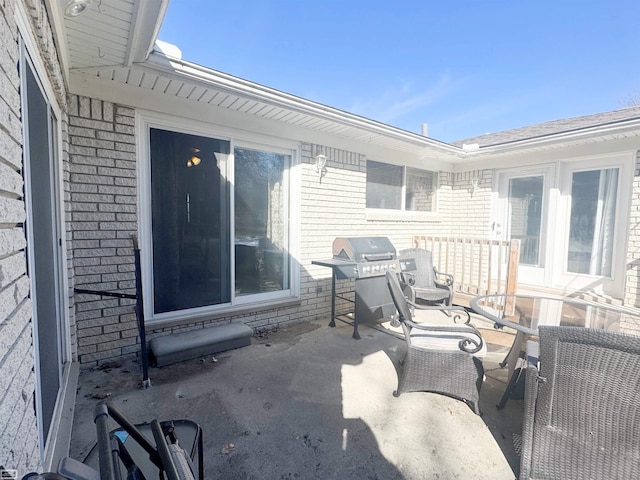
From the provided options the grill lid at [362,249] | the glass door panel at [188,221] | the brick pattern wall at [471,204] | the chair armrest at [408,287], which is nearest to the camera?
the glass door panel at [188,221]

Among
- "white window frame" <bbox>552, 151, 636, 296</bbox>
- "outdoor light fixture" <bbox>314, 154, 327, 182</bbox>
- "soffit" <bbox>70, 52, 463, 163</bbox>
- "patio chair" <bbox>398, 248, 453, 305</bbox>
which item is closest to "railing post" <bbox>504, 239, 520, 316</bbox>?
"patio chair" <bbox>398, 248, 453, 305</bbox>

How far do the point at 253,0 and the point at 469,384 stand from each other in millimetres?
5861

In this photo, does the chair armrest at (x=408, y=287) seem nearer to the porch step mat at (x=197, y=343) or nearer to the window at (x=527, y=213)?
the porch step mat at (x=197, y=343)

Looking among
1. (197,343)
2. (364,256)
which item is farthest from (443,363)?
(197,343)

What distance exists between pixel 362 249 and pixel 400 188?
2.01 meters

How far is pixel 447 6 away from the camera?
531 cm

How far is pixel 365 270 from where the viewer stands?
389cm

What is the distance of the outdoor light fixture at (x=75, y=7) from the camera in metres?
1.79

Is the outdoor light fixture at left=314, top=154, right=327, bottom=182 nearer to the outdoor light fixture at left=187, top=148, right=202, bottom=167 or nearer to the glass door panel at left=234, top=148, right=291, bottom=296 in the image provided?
the glass door panel at left=234, top=148, right=291, bottom=296

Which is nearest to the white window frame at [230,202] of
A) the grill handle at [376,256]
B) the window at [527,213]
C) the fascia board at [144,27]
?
the fascia board at [144,27]

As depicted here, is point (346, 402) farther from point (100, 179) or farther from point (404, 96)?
point (404, 96)

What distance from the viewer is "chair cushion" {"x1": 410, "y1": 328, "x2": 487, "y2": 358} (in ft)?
8.09

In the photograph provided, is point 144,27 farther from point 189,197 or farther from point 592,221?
point 592,221

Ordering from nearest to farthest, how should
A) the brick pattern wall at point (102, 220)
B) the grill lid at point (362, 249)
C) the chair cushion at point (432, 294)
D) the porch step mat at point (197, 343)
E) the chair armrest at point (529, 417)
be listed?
the chair armrest at point (529, 417) → the brick pattern wall at point (102, 220) → the porch step mat at point (197, 343) → the grill lid at point (362, 249) → the chair cushion at point (432, 294)
